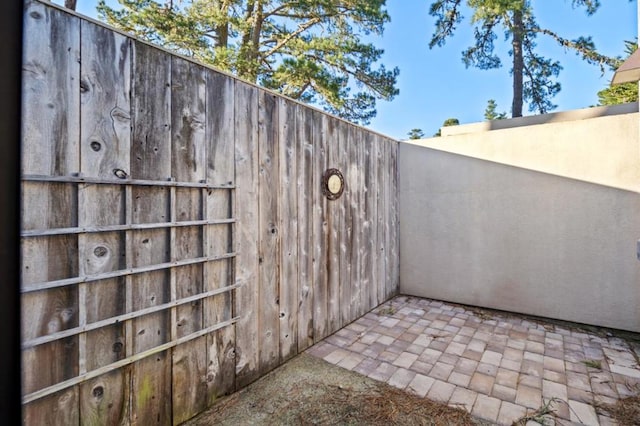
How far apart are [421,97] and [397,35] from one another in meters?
2.90

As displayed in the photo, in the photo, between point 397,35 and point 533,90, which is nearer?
point 397,35

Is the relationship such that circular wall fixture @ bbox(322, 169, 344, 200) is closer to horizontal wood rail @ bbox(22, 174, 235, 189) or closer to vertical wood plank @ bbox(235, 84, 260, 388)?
vertical wood plank @ bbox(235, 84, 260, 388)

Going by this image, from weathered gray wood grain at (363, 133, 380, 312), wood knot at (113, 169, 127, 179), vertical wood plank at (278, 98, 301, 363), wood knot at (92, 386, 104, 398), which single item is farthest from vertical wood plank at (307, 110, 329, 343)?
wood knot at (92, 386, 104, 398)

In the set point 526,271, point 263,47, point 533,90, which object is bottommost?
point 526,271

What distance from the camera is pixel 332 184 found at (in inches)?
117

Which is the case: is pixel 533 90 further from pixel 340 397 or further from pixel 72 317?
pixel 72 317

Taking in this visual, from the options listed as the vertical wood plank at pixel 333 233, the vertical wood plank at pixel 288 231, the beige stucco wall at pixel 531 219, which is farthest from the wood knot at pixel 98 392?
the beige stucco wall at pixel 531 219

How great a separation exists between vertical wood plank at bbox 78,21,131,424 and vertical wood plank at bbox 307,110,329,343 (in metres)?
1.53

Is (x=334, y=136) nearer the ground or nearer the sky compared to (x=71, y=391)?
nearer the sky

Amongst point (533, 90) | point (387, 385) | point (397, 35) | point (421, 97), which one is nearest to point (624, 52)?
point (533, 90)

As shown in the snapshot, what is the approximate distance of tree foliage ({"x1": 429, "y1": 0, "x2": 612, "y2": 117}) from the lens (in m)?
6.32

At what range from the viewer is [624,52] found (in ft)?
21.5

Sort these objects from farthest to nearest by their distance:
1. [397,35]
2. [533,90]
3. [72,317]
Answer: [533,90] < [397,35] < [72,317]

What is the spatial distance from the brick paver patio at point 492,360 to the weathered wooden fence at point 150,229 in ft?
2.09
